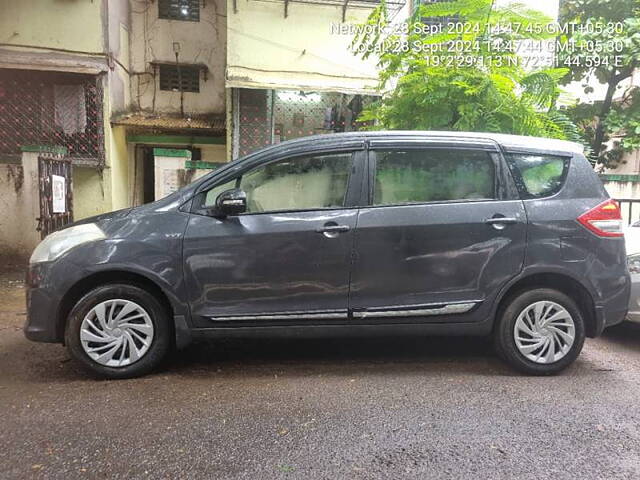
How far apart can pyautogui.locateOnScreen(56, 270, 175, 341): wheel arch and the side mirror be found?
0.72m

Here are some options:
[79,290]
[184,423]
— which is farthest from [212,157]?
[184,423]

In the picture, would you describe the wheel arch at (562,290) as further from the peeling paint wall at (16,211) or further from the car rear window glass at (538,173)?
the peeling paint wall at (16,211)

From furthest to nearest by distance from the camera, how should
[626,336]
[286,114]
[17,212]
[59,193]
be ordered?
[286,114] → [17,212] → [59,193] → [626,336]

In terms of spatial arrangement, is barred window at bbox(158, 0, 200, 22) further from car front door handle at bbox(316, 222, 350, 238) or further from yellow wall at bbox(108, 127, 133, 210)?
car front door handle at bbox(316, 222, 350, 238)

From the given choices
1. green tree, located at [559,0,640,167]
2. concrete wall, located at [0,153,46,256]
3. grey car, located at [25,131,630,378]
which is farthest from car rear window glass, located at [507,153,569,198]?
concrete wall, located at [0,153,46,256]

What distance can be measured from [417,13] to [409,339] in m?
3.56

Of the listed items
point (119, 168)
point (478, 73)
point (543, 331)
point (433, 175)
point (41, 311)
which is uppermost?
point (478, 73)

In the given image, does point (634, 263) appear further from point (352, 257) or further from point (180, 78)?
point (180, 78)

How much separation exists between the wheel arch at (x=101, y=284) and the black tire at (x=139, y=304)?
4 centimetres

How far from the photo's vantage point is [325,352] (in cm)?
375

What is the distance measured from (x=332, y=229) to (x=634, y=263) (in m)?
3.00

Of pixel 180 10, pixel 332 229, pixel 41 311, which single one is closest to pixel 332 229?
pixel 332 229

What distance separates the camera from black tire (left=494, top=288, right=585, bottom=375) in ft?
10.7

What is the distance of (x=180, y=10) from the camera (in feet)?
35.7
